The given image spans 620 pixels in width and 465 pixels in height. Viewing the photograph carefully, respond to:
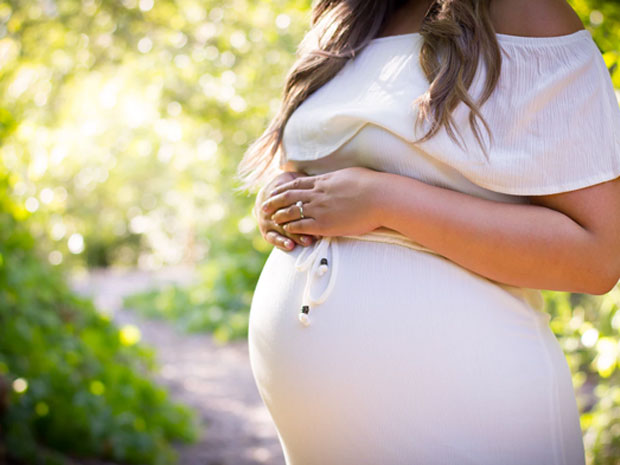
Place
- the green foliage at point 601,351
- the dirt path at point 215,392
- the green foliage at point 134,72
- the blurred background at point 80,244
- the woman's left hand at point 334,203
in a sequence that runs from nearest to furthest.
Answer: the woman's left hand at point 334,203 → the green foliage at point 601,351 → the blurred background at point 80,244 → the green foliage at point 134,72 → the dirt path at point 215,392

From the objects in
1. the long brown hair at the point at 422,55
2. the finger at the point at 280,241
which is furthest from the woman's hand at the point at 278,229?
the long brown hair at the point at 422,55

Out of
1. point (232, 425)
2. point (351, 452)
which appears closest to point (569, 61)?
point (351, 452)

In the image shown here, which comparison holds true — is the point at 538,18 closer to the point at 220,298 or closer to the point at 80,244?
the point at 80,244

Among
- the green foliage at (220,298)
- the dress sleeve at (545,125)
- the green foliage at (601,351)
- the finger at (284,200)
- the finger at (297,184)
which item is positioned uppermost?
the dress sleeve at (545,125)

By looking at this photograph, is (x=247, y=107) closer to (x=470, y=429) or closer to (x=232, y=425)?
(x=232, y=425)

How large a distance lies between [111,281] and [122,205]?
2038mm

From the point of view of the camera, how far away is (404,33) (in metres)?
1.61

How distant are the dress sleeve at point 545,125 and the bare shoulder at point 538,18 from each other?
0.07 feet

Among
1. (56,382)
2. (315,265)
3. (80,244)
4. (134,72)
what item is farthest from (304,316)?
(80,244)

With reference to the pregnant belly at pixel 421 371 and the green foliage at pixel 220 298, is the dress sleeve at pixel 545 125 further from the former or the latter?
the green foliage at pixel 220 298

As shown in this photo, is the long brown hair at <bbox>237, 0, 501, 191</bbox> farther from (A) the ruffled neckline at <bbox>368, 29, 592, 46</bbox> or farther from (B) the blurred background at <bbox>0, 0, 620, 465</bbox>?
(B) the blurred background at <bbox>0, 0, 620, 465</bbox>

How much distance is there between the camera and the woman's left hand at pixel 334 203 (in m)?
1.36

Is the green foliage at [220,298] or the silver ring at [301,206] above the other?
the silver ring at [301,206]

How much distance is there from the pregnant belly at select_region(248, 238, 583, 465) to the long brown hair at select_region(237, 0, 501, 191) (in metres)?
0.33
